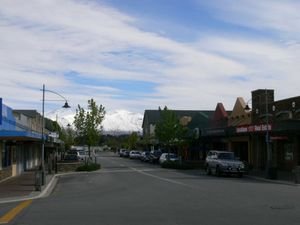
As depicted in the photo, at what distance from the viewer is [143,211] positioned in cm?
1598

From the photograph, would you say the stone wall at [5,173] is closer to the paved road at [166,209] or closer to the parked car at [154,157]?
the paved road at [166,209]

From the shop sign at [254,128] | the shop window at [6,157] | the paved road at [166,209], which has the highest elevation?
the shop sign at [254,128]

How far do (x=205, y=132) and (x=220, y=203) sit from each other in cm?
4018

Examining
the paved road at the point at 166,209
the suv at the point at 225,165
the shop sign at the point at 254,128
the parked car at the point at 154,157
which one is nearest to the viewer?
the paved road at the point at 166,209

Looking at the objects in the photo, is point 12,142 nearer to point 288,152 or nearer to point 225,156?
point 225,156

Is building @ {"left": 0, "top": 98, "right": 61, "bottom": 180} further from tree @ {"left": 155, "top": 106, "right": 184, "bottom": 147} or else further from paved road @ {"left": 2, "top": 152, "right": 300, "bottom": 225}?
tree @ {"left": 155, "top": 106, "right": 184, "bottom": 147}

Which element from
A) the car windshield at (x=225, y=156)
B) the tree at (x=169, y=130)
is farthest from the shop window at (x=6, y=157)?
the tree at (x=169, y=130)

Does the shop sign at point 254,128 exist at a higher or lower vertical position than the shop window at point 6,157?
higher

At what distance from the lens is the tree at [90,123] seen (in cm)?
5277

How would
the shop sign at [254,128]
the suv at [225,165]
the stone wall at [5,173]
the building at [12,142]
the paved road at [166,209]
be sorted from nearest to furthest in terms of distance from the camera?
the paved road at [166,209] → the building at [12,142] → the stone wall at [5,173] → the suv at [225,165] → the shop sign at [254,128]

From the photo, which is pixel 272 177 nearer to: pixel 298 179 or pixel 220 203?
pixel 298 179

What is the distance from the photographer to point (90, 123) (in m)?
53.2

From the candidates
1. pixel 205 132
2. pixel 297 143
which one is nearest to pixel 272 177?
pixel 297 143

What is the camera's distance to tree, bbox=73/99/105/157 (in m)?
52.8
